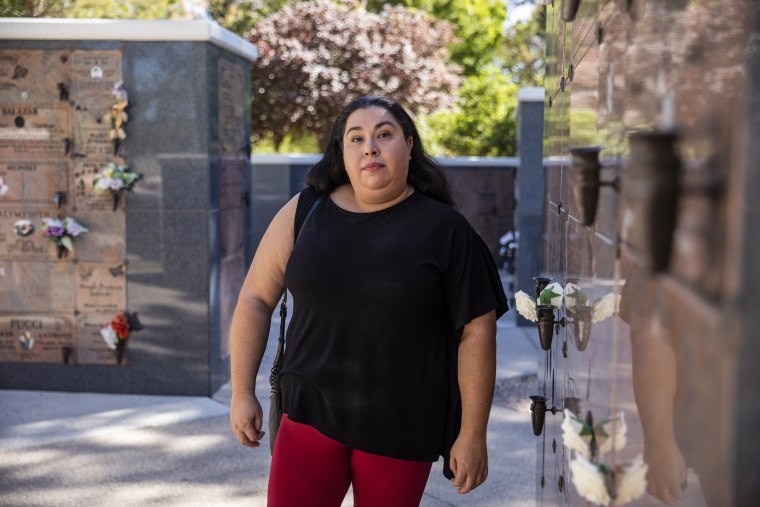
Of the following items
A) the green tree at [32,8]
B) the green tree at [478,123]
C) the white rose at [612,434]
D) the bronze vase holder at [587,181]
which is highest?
the green tree at [32,8]

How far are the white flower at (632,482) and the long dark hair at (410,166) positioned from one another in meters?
1.41

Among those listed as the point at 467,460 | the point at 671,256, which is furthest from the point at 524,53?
the point at 671,256

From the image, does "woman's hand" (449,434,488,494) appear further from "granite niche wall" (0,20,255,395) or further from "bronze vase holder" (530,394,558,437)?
"granite niche wall" (0,20,255,395)

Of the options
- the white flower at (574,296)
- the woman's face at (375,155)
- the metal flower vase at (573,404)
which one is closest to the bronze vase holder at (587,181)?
the white flower at (574,296)

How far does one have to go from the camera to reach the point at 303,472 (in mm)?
2502

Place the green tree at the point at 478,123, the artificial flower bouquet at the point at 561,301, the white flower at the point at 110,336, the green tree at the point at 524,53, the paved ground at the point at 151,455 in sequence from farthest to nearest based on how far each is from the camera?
the green tree at the point at 524,53
the green tree at the point at 478,123
the white flower at the point at 110,336
the paved ground at the point at 151,455
the artificial flower bouquet at the point at 561,301

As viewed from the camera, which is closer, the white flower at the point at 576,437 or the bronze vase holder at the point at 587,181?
the bronze vase holder at the point at 587,181

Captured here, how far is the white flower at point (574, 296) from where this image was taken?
2138 mm

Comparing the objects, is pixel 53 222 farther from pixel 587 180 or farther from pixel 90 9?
pixel 90 9

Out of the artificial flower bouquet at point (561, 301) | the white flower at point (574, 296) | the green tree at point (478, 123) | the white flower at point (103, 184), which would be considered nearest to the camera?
the artificial flower bouquet at point (561, 301)

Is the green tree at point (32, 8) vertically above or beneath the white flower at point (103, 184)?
above

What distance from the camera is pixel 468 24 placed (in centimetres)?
2825

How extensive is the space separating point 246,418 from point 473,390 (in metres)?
0.64

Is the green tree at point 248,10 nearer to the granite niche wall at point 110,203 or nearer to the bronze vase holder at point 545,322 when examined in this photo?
the granite niche wall at point 110,203
